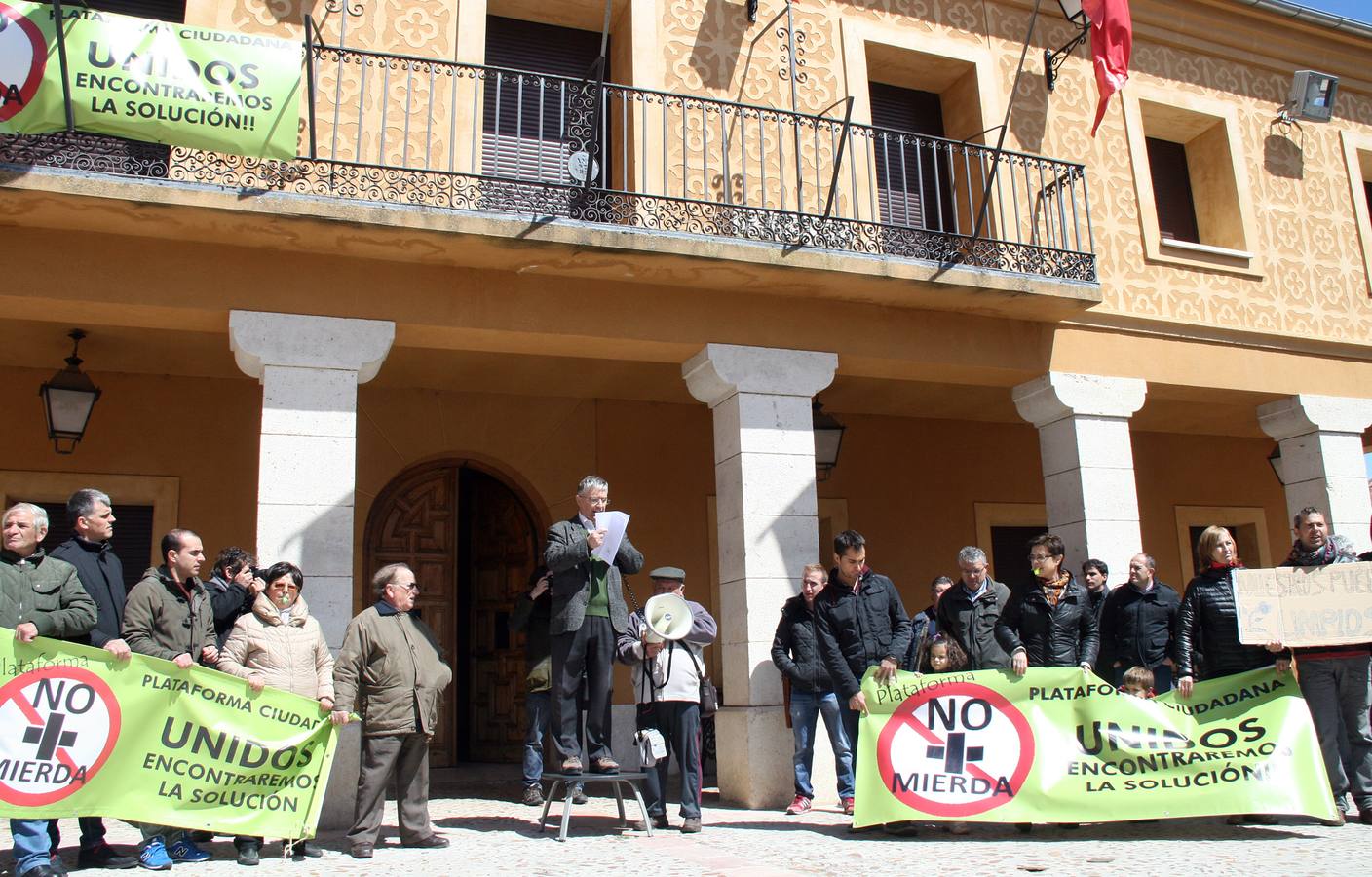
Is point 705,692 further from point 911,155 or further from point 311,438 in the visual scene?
point 911,155

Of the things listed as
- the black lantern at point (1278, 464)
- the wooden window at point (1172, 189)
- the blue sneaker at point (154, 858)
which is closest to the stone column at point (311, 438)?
the blue sneaker at point (154, 858)

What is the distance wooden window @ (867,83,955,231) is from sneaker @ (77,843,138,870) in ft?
24.6

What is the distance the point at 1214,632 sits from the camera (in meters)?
6.54

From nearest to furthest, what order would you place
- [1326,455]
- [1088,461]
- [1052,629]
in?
1. [1052,629]
2. [1088,461]
3. [1326,455]

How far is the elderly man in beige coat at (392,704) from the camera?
18.9ft

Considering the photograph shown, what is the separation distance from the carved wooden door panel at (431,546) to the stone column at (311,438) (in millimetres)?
2963

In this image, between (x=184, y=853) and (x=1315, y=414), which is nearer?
(x=184, y=853)

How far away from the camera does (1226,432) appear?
13.4 m

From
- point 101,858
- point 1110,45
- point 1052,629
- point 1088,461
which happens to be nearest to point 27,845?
point 101,858

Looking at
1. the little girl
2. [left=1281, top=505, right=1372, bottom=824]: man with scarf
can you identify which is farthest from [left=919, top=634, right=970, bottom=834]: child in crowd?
[left=1281, top=505, right=1372, bottom=824]: man with scarf

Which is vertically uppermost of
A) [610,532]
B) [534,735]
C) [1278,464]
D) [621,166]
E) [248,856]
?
[621,166]

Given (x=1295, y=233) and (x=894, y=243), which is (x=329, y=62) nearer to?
(x=894, y=243)

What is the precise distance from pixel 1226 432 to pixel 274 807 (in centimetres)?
1175

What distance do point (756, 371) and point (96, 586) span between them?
4.72 m
